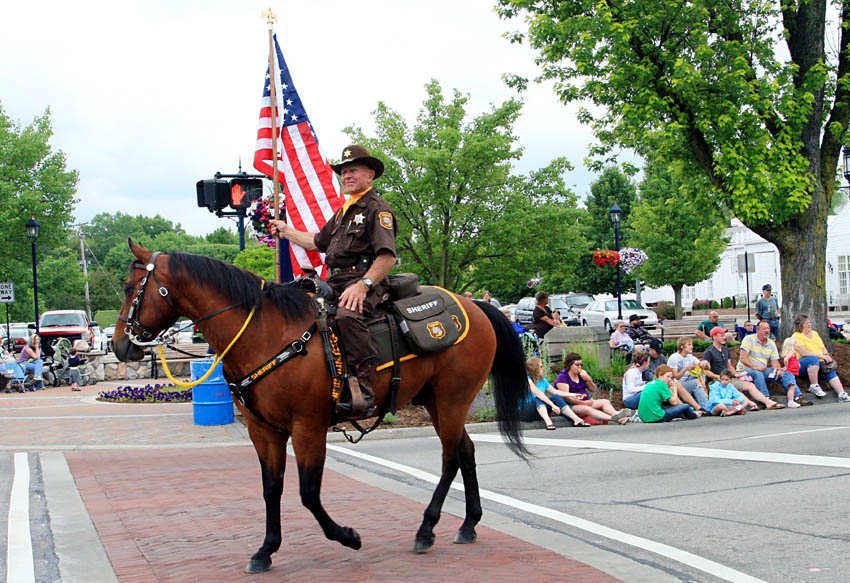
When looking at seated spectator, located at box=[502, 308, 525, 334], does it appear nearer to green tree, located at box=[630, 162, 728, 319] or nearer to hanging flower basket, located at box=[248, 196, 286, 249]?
hanging flower basket, located at box=[248, 196, 286, 249]

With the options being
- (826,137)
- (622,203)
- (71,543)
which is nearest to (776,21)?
(826,137)

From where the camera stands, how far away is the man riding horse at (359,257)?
17.4 feet

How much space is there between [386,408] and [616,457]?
16.4 ft

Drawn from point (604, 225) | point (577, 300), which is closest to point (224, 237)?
point (604, 225)

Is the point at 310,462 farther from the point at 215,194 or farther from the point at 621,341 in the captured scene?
the point at 621,341

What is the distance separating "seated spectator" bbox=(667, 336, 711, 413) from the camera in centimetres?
1426

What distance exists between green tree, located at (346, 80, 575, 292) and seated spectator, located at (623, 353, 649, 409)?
19.4 meters

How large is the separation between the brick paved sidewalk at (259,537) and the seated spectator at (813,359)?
11.0m

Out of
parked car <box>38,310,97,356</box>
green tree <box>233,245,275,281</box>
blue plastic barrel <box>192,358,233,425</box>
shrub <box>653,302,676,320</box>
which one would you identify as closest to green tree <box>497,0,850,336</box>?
green tree <box>233,245,275,281</box>

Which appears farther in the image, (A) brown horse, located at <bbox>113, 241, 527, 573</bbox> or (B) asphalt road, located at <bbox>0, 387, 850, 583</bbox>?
(B) asphalt road, located at <bbox>0, 387, 850, 583</bbox>

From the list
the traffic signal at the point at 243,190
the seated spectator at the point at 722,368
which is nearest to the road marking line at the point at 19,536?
the traffic signal at the point at 243,190

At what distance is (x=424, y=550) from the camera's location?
5539mm

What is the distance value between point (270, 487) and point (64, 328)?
30.8 m

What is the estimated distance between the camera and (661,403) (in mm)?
13594
